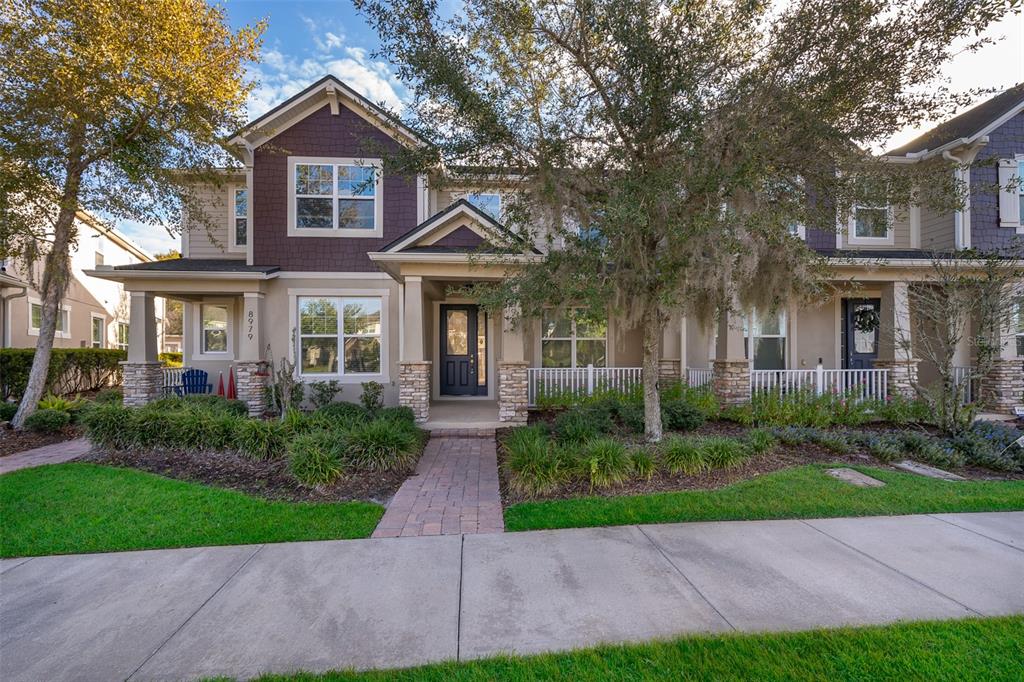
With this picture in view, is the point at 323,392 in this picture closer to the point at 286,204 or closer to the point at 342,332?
the point at 342,332

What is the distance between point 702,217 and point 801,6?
2.93m

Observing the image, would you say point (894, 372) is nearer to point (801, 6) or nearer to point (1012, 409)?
point (1012, 409)

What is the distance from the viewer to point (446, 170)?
20.2ft

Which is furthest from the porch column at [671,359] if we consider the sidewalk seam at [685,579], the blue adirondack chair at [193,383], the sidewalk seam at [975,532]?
the blue adirondack chair at [193,383]

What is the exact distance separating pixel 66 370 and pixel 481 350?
12.0 m

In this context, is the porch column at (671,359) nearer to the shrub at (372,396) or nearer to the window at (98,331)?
Result: the shrub at (372,396)

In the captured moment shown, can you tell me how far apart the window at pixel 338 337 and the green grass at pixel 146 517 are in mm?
5124

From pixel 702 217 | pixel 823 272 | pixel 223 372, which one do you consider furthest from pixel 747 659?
pixel 223 372

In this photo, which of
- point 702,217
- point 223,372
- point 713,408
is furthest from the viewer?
point 223,372

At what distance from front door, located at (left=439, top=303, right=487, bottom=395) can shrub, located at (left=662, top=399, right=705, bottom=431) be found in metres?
5.23

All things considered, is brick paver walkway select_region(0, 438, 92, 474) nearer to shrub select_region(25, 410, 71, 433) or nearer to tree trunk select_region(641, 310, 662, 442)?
shrub select_region(25, 410, 71, 433)

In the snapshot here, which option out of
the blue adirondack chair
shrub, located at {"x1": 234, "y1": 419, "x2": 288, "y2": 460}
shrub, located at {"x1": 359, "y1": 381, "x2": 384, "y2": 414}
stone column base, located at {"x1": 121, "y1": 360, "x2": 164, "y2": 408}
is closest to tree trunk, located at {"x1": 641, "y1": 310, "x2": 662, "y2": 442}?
shrub, located at {"x1": 359, "y1": 381, "x2": 384, "y2": 414}

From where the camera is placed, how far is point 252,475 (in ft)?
18.6

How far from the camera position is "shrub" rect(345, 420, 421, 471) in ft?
18.8
